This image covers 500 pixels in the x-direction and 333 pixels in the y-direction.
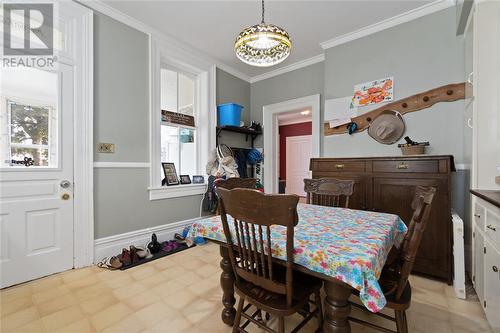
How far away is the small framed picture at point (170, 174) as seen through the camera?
10.4 ft

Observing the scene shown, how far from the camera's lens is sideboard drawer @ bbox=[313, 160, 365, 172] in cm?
248

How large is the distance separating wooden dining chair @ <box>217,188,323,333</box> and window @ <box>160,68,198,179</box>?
241 centimetres

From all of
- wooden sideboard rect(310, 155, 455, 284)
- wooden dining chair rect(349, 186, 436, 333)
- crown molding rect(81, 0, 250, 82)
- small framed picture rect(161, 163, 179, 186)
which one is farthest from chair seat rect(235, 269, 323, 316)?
crown molding rect(81, 0, 250, 82)

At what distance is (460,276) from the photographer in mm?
1829

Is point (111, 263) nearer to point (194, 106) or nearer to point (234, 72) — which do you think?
point (194, 106)

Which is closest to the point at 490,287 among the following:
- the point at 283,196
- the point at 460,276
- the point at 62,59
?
the point at 460,276

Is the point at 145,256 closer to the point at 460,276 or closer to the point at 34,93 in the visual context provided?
the point at 34,93

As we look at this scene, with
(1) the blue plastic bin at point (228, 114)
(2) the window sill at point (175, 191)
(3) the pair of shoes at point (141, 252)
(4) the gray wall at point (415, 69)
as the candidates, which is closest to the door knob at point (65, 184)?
(2) the window sill at point (175, 191)

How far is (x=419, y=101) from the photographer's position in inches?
99.0

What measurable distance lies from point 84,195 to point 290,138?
6201 millimetres

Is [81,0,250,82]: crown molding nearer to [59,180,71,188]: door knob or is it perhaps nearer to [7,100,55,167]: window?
[7,100,55,167]: window

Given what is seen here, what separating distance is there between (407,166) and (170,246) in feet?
9.20

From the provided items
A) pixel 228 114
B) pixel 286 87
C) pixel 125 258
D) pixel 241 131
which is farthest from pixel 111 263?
pixel 286 87

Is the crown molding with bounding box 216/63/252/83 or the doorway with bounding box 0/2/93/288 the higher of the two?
the crown molding with bounding box 216/63/252/83
